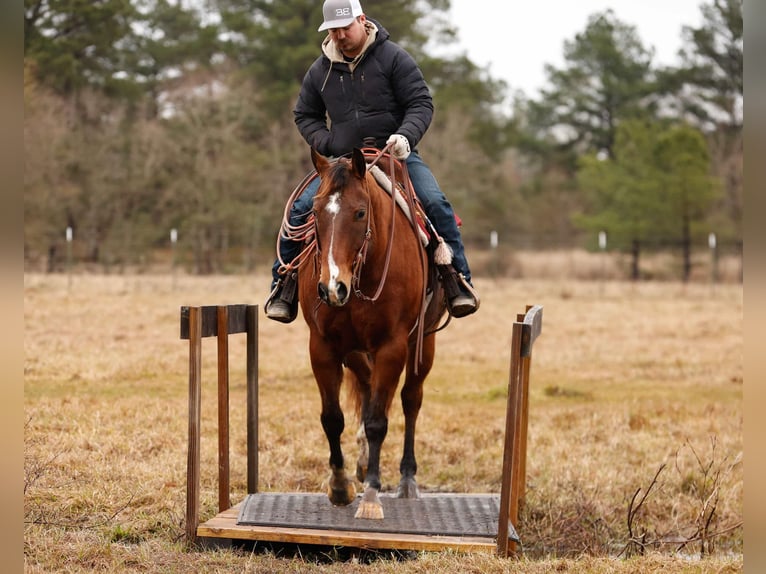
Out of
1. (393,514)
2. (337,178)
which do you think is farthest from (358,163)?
(393,514)

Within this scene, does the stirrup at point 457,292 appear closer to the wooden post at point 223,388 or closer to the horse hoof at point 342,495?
the horse hoof at point 342,495

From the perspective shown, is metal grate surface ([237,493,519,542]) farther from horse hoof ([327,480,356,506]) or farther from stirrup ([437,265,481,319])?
stirrup ([437,265,481,319])

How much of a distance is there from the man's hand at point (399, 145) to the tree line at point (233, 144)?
26.0 m

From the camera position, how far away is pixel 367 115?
21.1 ft

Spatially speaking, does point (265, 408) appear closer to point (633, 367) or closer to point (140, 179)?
point (633, 367)

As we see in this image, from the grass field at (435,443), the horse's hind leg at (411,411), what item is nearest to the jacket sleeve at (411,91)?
the horse's hind leg at (411,411)

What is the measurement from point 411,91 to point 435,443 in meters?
4.05

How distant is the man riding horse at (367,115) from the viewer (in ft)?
20.6

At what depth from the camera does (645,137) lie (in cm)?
3691

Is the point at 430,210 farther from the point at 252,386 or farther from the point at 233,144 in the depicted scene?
the point at 233,144

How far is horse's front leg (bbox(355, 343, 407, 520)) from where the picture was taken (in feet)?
18.8

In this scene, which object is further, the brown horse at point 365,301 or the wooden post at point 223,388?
the wooden post at point 223,388
